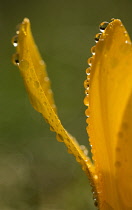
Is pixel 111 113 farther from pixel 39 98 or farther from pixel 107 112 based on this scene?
pixel 39 98

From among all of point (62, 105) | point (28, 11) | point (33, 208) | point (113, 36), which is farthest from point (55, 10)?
point (113, 36)

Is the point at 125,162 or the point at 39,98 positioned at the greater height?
the point at 39,98

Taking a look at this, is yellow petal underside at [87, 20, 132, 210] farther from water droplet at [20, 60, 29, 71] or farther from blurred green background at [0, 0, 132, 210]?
blurred green background at [0, 0, 132, 210]

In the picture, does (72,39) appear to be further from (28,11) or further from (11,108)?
(11,108)

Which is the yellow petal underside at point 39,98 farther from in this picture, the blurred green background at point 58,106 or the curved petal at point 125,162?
the blurred green background at point 58,106

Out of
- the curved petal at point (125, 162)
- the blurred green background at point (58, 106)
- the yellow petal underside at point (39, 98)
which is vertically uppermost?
the blurred green background at point (58, 106)

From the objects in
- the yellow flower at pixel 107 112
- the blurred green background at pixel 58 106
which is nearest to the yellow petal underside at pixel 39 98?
the yellow flower at pixel 107 112

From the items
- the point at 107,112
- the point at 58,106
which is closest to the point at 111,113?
the point at 107,112
